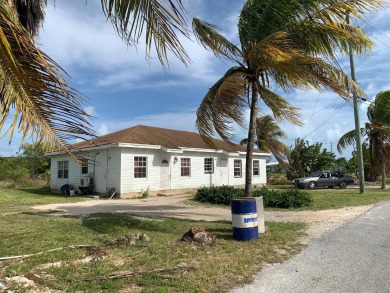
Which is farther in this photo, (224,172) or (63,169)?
(224,172)

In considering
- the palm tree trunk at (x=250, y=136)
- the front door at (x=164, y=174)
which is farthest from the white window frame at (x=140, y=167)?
the palm tree trunk at (x=250, y=136)

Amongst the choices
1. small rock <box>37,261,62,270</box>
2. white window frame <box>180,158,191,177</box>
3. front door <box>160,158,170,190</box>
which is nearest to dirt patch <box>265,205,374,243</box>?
small rock <box>37,261,62,270</box>

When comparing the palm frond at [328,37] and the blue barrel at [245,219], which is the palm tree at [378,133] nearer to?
the palm frond at [328,37]

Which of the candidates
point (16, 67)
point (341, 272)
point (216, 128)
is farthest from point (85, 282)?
point (216, 128)

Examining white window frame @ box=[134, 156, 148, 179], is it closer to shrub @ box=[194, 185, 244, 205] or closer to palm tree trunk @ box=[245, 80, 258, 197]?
shrub @ box=[194, 185, 244, 205]

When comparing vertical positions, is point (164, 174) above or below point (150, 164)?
below

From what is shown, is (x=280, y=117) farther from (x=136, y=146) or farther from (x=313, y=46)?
(x=136, y=146)

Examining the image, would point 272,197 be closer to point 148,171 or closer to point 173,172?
point 148,171

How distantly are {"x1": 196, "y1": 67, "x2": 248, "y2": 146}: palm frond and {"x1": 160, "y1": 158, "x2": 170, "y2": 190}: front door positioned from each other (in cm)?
1199

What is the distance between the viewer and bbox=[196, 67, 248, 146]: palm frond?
9.88m

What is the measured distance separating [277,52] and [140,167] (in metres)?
14.2

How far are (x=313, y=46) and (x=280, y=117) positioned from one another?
2527 millimetres

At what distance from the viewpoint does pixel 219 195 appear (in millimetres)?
16547

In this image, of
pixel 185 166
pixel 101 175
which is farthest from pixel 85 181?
pixel 185 166
